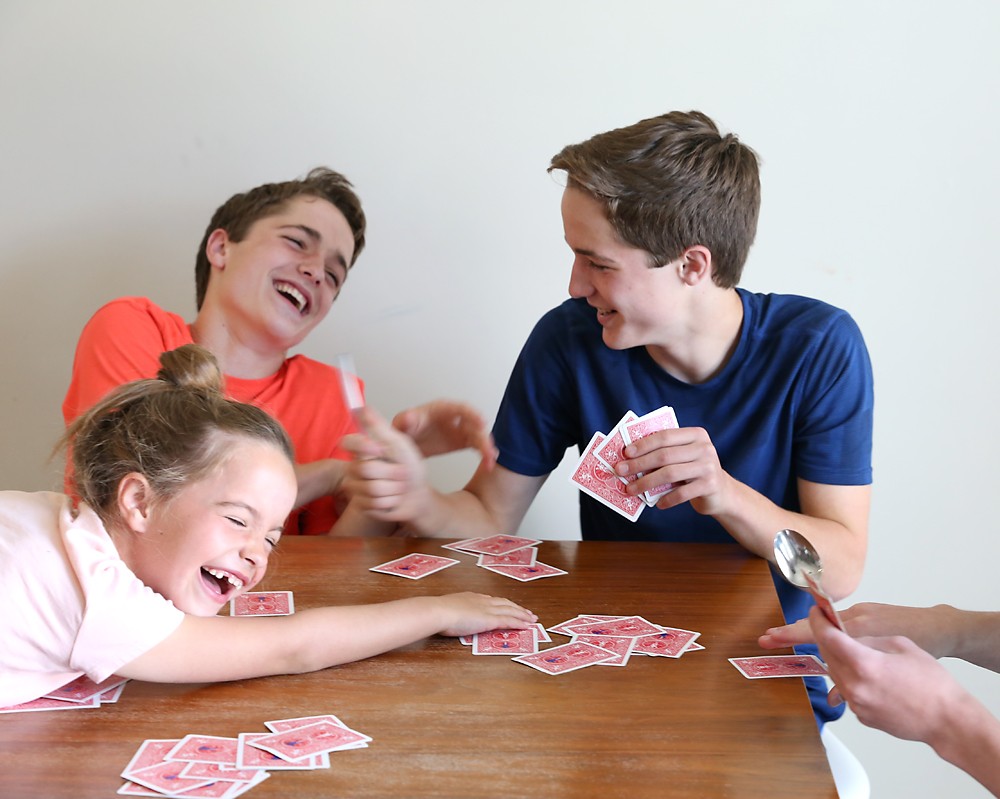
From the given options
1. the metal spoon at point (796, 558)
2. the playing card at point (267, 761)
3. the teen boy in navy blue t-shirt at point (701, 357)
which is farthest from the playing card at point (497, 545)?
the playing card at point (267, 761)

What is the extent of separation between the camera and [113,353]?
221 cm

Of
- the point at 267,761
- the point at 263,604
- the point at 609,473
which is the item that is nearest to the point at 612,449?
the point at 609,473

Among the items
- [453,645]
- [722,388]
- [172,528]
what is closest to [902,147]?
[722,388]

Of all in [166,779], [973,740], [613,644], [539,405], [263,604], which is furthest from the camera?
[539,405]

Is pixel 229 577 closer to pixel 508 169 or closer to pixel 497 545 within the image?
pixel 497 545

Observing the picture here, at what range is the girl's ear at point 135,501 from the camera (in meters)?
1.29

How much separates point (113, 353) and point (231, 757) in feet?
4.44

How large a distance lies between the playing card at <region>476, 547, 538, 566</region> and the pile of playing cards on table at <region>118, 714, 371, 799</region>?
61 cm

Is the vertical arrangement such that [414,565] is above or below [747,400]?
below

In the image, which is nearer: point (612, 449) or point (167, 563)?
point (167, 563)

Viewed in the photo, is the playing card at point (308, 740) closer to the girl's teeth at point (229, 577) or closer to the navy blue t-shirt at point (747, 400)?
the girl's teeth at point (229, 577)

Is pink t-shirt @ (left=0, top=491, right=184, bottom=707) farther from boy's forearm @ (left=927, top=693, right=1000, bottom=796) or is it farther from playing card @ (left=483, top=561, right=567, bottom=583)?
boy's forearm @ (left=927, top=693, right=1000, bottom=796)

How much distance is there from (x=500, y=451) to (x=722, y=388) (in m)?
0.48

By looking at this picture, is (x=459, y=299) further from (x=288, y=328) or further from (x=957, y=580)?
(x=957, y=580)
